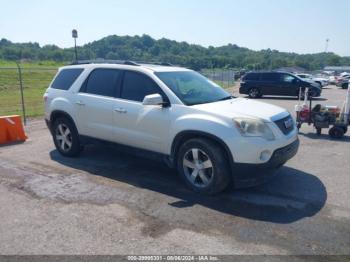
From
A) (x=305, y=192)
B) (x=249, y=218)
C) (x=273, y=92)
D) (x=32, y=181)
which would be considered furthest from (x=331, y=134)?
(x=273, y=92)

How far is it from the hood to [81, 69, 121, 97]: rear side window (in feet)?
5.51

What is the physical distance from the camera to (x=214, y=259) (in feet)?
11.1

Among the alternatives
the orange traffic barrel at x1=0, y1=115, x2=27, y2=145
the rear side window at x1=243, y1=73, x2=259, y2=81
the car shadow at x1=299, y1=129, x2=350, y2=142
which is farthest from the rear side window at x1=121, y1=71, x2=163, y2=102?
the rear side window at x1=243, y1=73, x2=259, y2=81

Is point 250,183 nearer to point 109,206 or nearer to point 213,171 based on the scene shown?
point 213,171

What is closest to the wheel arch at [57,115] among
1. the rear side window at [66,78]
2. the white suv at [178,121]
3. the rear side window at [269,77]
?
the white suv at [178,121]

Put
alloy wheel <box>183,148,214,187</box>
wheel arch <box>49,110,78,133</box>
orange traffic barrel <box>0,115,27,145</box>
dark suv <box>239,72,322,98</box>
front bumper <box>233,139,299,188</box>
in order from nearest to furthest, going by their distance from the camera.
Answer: front bumper <box>233,139,299,188</box>
alloy wheel <box>183,148,214,187</box>
wheel arch <box>49,110,78,133</box>
orange traffic barrel <box>0,115,27,145</box>
dark suv <box>239,72,322,98</box>

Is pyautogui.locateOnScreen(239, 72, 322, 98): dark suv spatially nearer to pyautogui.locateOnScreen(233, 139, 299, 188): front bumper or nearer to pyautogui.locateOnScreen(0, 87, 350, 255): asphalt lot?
pyautogui.locateOnScreen(0, 87, 350, 255): asphalt lot

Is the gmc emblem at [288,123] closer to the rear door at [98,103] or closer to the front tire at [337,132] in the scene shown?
the rear door at [98,103]

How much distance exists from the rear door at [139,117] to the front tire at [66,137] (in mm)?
1179

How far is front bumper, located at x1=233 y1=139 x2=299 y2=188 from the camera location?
15.2 feet

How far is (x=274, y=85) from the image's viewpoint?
21047 mm

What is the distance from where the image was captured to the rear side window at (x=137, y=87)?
5.50 meters

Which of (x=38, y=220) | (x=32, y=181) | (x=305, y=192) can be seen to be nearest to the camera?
(x=38, y=220)

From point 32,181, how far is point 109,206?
1.74 metres
